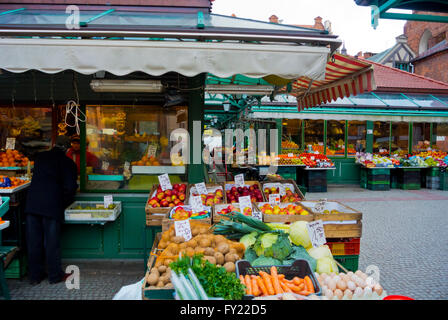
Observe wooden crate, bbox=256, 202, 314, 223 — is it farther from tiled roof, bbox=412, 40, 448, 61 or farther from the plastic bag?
tiled roof, bbox=412, 40, 448, 61

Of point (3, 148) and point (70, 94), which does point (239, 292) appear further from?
point (3, 148)

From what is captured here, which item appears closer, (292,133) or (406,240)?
(406,240)

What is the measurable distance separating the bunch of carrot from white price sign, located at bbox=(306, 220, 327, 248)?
3.23 ft

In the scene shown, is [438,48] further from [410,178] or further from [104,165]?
[104,165]

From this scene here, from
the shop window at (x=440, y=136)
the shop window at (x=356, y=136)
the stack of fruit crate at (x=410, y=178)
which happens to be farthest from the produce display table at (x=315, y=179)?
the shop window at (x=440, y=136)

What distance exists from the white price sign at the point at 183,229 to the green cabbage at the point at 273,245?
0.79 m

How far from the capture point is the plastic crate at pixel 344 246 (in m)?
3.97

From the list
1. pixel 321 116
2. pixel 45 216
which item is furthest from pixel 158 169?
pixel 321 116

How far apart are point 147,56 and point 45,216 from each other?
2.79 meters

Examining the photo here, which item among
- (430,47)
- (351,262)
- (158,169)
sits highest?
(430,47)

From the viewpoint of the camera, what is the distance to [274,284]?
92.4 inches

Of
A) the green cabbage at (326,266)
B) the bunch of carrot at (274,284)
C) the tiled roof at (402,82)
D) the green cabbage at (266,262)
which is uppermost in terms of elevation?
the tiled roof at (402,82)

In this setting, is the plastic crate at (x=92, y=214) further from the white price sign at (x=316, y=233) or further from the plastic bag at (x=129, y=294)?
the white price sign at (x=316, y=233)

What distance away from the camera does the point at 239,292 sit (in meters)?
2.16
